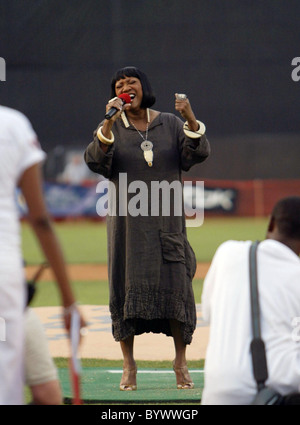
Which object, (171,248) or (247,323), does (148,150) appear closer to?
(171,248)

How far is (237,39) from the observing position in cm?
1384

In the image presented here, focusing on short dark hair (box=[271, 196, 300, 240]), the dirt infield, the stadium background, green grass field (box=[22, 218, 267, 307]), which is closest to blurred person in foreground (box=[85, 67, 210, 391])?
short dark hair (box=[271, 196, 300, 240])

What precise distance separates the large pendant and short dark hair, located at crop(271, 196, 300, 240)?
263 centimetres

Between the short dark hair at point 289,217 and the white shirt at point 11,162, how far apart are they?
3.16 ft

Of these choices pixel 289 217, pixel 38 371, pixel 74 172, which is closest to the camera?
pixel 289 217

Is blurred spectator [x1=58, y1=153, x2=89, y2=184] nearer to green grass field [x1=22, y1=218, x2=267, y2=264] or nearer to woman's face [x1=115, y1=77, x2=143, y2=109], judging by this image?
green grass field [x1=22, y1=218, x2=267, y2=264]

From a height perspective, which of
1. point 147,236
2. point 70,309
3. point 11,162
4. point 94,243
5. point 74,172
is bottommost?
point 70,309

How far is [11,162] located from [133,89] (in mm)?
3257

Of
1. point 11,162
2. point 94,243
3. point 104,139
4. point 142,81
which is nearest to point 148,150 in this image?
point 104,139

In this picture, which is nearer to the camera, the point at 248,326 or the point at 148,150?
the point at 248,326

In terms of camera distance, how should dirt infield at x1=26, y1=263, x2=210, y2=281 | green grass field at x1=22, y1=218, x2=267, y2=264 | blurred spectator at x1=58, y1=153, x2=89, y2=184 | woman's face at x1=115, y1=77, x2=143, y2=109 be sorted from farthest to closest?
1. blurred spectator at x1=58, y1=153, x2=89, y2=184
2. green grass field at x1=22, y1=218, x2=267, y2=264
3. dirt infield at x1=26, y1=263, x2=210, y2=281
4. woman's face at x1=115, y1=77, x2=143, y2=109

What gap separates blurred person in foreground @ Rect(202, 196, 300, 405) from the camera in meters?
3.47

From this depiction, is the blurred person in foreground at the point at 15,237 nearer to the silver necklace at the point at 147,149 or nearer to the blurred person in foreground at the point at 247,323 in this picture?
the blurred person in foreground at the point at 247,323

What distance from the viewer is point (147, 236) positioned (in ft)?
20.6
